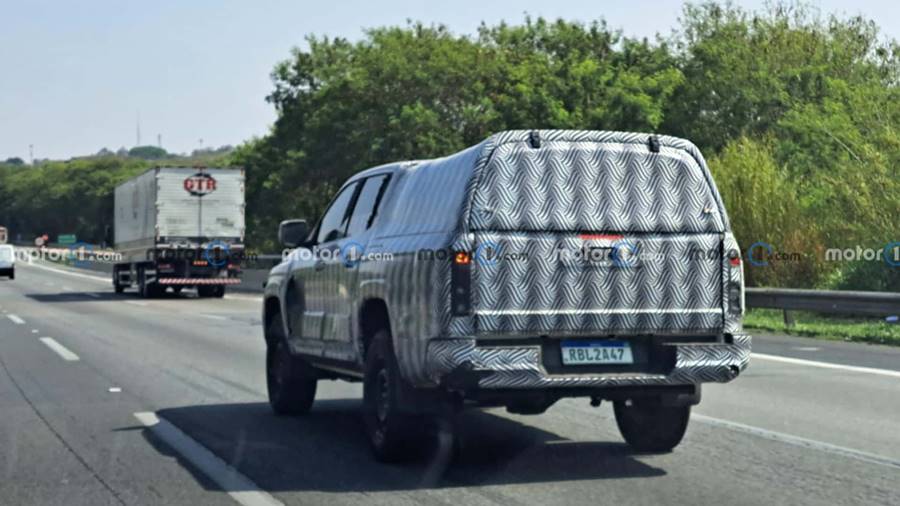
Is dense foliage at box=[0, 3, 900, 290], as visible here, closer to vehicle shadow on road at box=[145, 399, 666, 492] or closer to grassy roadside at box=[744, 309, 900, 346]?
grassy roadside at box=[744, 309, 900, 346]

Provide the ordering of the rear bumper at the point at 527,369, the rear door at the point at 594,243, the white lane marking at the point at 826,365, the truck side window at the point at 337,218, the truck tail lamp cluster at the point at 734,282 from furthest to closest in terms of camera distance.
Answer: the white lane marking at the point at 826,365, the truck side window at the point at 337,218, the truck tail lamp cluster at the point at 734,282, the rear door at the point at 594,243, the rear bumper at the point at 527,369

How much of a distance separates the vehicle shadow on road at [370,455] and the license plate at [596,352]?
703mm

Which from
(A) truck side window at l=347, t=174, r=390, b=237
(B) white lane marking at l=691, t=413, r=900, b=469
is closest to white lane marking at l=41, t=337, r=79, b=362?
(A) truck side window at l=347, t=174, r=390, b=237

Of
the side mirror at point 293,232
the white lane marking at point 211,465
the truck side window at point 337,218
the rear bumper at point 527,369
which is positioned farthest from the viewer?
the side mirror at point 293,232

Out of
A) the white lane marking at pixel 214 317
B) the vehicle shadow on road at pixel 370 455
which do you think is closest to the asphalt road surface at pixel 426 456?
the vehicle shadow on road at pixel 370 455

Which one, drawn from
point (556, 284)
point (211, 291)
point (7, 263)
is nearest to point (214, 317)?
point (211, 291)

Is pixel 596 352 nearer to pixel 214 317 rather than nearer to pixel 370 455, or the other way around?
pixel 370 455

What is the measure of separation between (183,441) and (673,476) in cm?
366

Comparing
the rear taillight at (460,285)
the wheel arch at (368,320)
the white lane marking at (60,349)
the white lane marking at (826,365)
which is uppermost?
the rear taillight at (460,285)

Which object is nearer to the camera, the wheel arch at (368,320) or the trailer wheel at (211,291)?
the wheel arch at (368,320)

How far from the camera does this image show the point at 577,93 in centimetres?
4269

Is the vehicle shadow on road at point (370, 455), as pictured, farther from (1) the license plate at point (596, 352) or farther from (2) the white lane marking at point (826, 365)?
(2) the white lane marking at point (826, 365)

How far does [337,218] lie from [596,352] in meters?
3.13

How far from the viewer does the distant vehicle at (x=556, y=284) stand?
7828 millimetres
